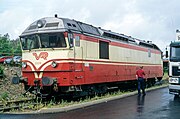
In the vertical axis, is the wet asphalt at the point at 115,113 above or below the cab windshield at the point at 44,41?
below

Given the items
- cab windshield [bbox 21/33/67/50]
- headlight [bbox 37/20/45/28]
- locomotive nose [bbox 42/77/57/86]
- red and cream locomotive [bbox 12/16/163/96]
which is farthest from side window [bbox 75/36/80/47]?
locomotive nose [bbox 42/77/57/86]

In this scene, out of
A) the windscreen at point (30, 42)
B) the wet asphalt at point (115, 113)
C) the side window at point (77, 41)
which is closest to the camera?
the wet asphalt at point (115, 113)

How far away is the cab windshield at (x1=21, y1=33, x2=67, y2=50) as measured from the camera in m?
14.9

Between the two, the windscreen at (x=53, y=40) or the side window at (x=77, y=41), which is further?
the side window at (x=77, y=41)

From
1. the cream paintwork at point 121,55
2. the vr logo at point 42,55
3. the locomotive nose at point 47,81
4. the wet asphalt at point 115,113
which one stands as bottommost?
the wet asphalt at point 115,113

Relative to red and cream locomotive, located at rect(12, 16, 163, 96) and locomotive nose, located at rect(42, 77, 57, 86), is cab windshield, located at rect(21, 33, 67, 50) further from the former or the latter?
locomotive nose, located at rect(42, 77, 57, 86)

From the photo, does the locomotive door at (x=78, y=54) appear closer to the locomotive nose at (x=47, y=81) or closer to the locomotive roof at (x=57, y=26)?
the locomotive roof at (x=57, y=26)

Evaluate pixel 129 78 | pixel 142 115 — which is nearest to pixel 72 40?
pixel 142 115

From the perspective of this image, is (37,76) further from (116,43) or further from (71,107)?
(116,43)

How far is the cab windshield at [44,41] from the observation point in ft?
48.9

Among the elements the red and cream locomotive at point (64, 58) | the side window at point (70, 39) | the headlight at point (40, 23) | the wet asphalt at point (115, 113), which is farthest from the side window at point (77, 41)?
the wet asphalt at point (115, 113)

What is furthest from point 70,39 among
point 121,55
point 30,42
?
point 121,55

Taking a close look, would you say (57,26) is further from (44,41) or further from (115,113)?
(115,113)

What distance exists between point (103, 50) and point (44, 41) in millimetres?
4103
